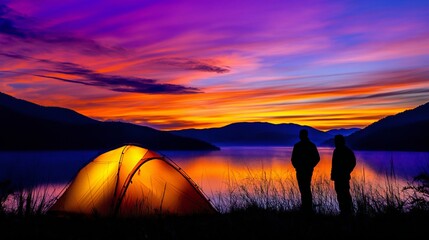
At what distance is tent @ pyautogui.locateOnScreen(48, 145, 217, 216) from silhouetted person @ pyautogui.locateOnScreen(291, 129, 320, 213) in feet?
8.41

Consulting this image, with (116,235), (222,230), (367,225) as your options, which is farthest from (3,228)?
(367,225)

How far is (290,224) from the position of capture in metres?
6.92

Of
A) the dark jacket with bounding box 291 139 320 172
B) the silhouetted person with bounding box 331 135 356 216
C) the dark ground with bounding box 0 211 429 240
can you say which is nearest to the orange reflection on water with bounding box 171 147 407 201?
the silhouetted person with bounding box 331 135 356 216

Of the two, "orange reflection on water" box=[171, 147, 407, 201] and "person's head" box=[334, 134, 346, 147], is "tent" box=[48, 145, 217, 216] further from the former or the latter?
"person's head" box=[334, 134, 346, 147]

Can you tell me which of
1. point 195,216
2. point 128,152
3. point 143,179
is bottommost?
point 195,216

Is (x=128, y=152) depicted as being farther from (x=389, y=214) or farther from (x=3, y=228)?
(x=389, y=214)

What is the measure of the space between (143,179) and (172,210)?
1.15 metres

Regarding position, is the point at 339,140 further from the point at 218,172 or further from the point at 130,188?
the point at 218,172

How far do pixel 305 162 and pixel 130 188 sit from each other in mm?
4595

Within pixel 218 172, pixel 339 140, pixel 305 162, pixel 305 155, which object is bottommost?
pixel 218 172

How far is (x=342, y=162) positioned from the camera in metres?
10.3

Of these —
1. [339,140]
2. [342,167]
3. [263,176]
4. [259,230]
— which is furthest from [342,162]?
[263,176]

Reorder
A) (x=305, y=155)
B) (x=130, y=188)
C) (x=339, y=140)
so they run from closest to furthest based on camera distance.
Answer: (x=339, y=140) → (x=305, y=155) → (x=130, y=188)

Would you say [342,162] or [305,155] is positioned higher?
[305,155]
